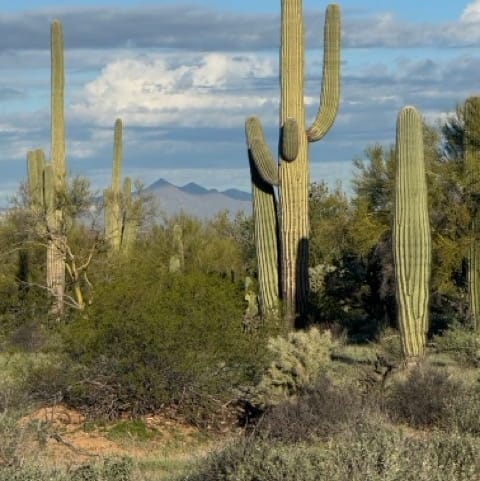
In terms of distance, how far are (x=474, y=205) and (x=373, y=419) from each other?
656 inches

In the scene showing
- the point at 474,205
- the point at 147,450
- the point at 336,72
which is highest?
the point at 336,72

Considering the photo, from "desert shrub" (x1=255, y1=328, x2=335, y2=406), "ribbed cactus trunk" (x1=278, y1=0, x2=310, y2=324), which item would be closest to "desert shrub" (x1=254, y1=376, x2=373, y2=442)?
"desert shrub" (x1=255, y1=328, x2=335, y2=406)

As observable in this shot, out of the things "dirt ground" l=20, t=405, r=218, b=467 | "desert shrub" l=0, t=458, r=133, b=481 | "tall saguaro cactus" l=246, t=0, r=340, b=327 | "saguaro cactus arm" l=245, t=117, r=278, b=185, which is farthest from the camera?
"saguaro cactus arm" l=245, t=117, r=278, b=185

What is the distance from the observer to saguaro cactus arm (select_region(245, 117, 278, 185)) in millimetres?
23969

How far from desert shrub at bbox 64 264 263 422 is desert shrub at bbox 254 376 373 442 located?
1.76 metres

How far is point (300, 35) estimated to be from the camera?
23531 millimetres

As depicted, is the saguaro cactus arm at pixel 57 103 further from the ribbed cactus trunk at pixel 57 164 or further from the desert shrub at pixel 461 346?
the desert shrub at pixel 461 346

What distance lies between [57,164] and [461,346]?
11970 mm

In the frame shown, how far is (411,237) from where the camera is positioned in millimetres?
20469

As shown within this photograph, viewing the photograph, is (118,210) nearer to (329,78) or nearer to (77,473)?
(329,78)

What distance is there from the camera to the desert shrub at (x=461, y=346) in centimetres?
2116

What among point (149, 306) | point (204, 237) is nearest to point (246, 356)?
point (149, 306)

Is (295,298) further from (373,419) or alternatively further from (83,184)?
(373,419)

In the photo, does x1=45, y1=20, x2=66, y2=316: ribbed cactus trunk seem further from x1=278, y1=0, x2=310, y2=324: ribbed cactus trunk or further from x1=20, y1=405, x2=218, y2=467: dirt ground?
x1=20, y1=405, x2=218, y2=467: dirt ground
